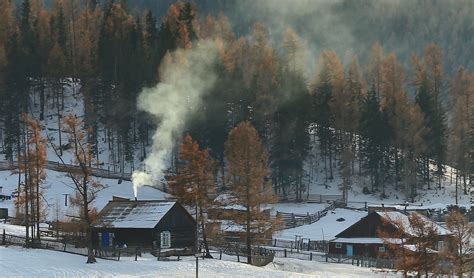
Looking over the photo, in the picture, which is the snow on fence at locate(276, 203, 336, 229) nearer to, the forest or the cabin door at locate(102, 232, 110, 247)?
the forest

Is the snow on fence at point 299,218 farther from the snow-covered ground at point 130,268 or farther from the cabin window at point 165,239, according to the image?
the snow-covered ground at point 130,268

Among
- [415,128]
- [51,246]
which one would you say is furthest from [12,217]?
[415,128]

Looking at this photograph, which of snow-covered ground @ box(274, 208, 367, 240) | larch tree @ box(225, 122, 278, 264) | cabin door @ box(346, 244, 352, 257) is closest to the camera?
larch tree @ box(225, 122, 278, 264)

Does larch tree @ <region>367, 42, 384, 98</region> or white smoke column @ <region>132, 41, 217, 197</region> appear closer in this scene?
white smoke column @ <region>132, 41, 217, 197</region>

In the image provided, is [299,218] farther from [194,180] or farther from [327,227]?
[194,180]

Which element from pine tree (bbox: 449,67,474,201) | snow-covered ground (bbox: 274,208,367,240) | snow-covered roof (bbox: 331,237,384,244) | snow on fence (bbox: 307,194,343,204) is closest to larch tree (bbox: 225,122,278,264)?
snow-covered roof (bbox: 331,237,384,244)

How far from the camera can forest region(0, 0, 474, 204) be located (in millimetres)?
78688

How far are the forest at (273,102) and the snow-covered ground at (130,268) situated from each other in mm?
29336

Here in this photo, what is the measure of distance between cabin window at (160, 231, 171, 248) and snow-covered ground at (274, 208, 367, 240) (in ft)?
47.7

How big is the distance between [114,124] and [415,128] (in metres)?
33.0

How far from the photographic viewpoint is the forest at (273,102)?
7869 centimetres

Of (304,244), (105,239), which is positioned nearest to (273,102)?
(304,244)

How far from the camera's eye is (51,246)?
161 feet

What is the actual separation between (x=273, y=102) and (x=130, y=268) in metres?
40.6
